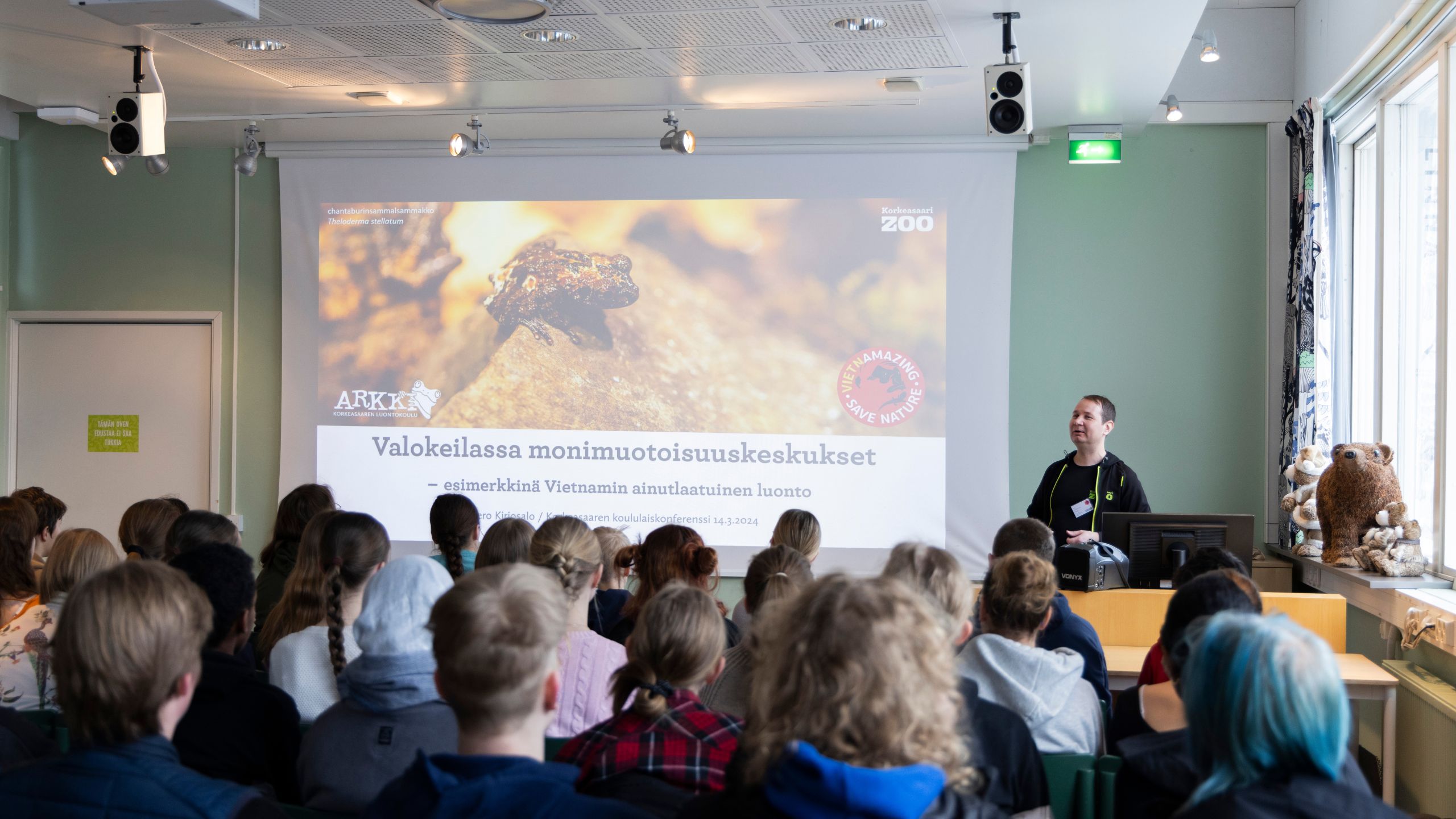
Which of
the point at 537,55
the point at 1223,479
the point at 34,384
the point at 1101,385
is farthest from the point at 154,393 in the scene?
the point at 1223,479

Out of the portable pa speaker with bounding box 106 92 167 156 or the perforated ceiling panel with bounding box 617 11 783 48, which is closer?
the perforated ceiling panel with bounding box 617 11 783 48

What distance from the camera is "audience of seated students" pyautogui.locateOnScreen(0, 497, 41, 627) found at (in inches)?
124

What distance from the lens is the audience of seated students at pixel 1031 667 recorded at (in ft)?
7.97

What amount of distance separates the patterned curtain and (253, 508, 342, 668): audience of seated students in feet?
14.6

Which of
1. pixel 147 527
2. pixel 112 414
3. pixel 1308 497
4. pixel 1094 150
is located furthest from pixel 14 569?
pixel 1094 150

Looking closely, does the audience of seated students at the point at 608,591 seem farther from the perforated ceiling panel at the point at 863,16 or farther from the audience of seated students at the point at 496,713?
the perforated ceiling panel at the point at 863,16

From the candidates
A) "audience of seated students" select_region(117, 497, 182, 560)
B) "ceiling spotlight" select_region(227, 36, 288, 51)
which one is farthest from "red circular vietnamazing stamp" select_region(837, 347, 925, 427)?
"audience of seated students" select_region(117, 497, 182, 560)

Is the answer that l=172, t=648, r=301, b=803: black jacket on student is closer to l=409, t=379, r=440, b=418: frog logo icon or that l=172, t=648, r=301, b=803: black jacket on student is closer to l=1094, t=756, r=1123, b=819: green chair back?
l=1094, t=756, r=1123, b=819: green chair back

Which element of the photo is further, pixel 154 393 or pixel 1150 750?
pixel 154 393

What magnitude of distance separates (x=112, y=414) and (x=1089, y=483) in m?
5.99

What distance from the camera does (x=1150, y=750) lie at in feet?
6.33

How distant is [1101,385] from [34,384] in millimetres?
6683

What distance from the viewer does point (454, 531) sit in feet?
12.9

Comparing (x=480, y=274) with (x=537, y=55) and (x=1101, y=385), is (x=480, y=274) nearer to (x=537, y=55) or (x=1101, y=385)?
(x=537, y=55)
